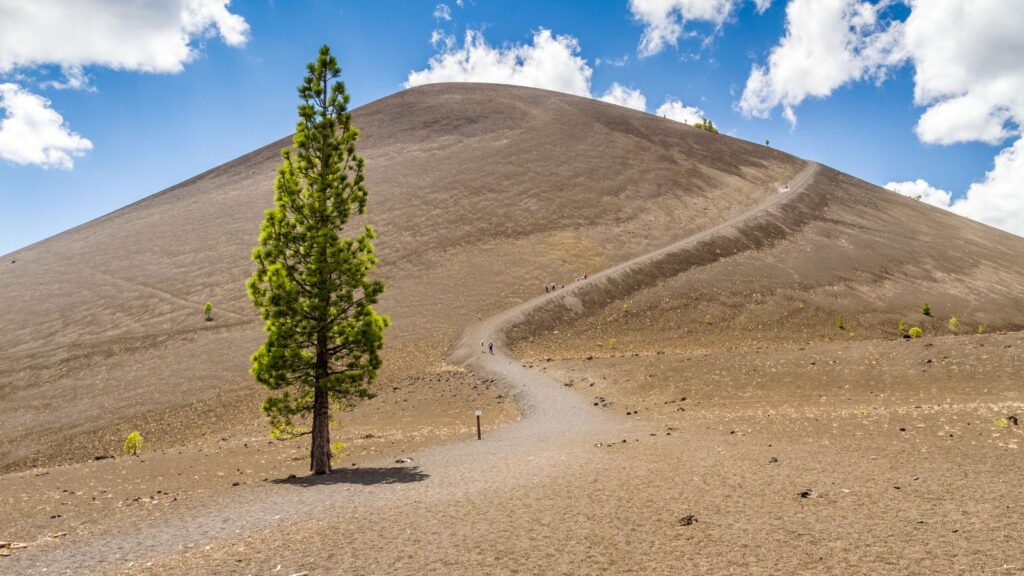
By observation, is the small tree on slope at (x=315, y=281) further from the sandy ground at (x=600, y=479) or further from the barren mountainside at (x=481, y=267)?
the barren mountainside at (x=481, y=267)

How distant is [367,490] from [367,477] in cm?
213

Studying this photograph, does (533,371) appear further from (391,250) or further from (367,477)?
(391,250)

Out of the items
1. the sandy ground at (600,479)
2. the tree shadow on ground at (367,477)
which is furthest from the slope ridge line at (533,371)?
the tree shadow on ground at (367,477)

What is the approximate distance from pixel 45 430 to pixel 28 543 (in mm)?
27373

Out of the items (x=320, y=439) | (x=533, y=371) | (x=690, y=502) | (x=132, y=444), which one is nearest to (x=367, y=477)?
(x=320, y=439)

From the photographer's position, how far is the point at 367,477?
1750 centimetres

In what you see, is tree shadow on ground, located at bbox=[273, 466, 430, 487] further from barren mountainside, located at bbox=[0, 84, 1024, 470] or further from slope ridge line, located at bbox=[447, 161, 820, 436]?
barren mountainside, located at bbox=[0, 84, 1024, 470]

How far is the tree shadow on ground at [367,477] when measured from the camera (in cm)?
1669

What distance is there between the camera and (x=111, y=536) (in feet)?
41.1

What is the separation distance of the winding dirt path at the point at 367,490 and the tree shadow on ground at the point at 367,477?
0.10 feet

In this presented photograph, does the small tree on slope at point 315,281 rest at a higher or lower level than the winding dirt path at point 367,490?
higher

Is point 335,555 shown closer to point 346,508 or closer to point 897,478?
point 346,508

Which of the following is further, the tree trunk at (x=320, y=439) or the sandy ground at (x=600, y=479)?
the tree trunk at (x=320, y=439)

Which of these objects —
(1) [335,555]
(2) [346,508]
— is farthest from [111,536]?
(1) [335,555]
